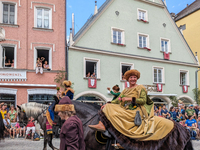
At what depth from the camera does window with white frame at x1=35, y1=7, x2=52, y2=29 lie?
16.9m

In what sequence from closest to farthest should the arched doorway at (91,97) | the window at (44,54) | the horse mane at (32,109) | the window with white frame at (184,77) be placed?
the horse mane at (32,109) < the window at (44,54) < the arched doorway at (91,97) < the window with white frame at (184,77)

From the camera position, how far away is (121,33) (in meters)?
20.2

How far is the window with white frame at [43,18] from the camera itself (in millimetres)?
16891

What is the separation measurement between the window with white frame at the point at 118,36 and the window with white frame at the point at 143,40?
1933 mm

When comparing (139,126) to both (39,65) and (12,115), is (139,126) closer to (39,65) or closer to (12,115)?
(12,115)

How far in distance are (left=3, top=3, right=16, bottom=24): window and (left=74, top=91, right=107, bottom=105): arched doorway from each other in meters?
7.07

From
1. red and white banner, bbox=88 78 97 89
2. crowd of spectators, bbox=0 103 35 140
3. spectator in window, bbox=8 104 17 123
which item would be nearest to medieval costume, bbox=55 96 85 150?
crowd of spectators, bbox=0 103 35 140

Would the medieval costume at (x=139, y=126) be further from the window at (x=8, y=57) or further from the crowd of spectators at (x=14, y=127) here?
the window at (x=8, y=57)

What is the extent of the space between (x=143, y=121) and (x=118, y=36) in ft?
51.3

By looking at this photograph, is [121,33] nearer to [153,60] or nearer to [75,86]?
[153,60]

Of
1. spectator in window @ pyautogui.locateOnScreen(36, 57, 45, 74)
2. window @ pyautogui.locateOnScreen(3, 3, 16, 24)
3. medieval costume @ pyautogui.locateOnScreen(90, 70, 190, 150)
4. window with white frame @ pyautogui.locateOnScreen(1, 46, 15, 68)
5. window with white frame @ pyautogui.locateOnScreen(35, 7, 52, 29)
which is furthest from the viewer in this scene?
window with white frame @ pyautogui.locateOnScreen(35, 7, 52, 29)

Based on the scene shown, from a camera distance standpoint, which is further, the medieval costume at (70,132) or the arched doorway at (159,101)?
the arched doorway at (159,101)

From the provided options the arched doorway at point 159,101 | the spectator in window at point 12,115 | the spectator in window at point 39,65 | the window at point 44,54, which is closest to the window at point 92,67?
the window at point 44,54

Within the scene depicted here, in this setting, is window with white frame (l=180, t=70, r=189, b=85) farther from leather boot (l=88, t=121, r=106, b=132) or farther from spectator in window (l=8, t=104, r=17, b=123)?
leather boot (l=88, t=121, r=106, b=132)
